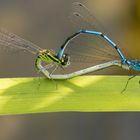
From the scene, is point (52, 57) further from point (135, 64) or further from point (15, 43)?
point (135, 64)

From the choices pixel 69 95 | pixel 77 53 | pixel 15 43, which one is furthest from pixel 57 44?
pixel 69 95

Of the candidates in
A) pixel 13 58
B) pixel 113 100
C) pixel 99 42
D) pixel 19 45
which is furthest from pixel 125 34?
pixel 113 100

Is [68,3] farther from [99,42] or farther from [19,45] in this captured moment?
[19,45]

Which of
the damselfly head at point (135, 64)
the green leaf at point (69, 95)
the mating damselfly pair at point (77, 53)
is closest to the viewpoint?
the green leaf at point (69, 95)

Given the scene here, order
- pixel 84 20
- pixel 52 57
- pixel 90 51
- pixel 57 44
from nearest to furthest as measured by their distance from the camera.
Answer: pixel 52 57 → pixel 90 51 → pixel 84 20 → pixel 57 44

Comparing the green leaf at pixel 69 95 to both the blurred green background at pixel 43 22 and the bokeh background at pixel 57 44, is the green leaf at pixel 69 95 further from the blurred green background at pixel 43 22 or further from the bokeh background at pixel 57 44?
the blurred green background at pixel 43 22

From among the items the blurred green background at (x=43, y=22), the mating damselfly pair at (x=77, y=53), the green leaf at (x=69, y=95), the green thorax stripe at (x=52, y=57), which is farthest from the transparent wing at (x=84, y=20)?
the blurred green background at (x=43, y=22)

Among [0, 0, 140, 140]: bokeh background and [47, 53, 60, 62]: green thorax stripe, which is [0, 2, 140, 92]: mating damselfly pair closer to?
[47, 53, 60, 62]: green thorax stripe
